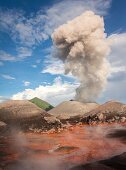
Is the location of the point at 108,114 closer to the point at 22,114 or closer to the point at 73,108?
the point at 73,108

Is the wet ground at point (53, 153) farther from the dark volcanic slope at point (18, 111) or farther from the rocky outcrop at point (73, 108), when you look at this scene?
the rocky outcrop at point (73, 108)

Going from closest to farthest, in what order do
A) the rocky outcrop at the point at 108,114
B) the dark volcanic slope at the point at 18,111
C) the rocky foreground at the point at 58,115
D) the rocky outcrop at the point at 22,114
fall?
the rocky foreground at the point at 58,115, the rocky outcrop at the point at 108,114, the rocky outcrop at the point at 22,114, the dark volcanic slope at the point at 18,111

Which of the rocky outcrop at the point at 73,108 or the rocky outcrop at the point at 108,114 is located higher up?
the rocky outcrop at the point at 73,108

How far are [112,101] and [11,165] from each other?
2401 inches

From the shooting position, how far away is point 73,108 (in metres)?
84.6

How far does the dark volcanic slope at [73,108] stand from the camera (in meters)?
81.7

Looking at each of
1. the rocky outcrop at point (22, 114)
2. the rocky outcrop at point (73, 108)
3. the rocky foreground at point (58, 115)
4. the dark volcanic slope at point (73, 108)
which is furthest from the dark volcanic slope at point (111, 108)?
the rocky outcrop at point (22, 114)

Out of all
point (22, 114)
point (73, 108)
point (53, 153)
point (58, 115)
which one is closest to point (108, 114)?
point (58, 115)

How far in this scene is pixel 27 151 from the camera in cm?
3181

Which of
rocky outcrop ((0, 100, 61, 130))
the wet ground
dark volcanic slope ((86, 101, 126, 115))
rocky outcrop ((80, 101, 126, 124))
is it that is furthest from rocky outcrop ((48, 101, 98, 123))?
the wet ground

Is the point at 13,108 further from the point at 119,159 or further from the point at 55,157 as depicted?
the point at 119,159

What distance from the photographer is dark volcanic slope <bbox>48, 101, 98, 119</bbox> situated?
268 ft

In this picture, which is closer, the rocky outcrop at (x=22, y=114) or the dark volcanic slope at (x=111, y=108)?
the rocky outcrop at (x=22, y=114)

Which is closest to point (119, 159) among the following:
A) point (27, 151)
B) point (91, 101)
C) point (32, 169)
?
point (32, 169)
